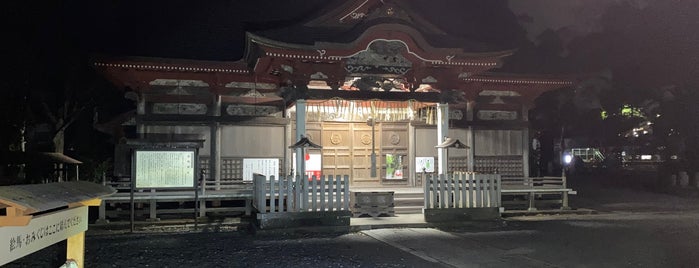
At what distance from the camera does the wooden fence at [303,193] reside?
11.6 m

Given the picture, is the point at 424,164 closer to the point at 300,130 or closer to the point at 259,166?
the point at 300,130

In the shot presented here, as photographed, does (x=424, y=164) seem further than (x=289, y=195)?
Yes

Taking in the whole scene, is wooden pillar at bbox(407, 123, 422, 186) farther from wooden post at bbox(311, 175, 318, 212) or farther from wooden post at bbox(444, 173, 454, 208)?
wooden post at bbox(311, 175, 318, 212)

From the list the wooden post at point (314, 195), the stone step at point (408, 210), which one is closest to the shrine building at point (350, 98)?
the stone step at point (408, 210)

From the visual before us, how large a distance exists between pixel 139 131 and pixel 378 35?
7.50 metres

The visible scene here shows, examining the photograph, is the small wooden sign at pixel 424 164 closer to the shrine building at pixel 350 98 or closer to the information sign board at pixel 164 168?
the shrine building at pixel 350 98

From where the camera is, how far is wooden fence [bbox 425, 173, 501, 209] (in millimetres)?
12742

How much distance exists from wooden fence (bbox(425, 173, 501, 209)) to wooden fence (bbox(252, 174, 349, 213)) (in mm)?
2366

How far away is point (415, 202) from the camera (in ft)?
47.2

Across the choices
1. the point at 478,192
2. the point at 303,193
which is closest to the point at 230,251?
the point at 303,193

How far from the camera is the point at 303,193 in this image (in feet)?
38.7

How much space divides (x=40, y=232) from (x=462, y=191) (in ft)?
34.8

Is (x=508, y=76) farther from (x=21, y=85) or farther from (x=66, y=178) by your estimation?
(x=21, y=85)

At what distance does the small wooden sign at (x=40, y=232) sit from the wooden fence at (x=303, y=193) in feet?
21.6
